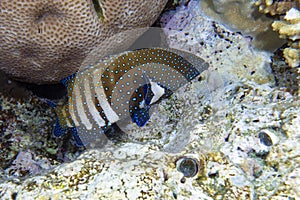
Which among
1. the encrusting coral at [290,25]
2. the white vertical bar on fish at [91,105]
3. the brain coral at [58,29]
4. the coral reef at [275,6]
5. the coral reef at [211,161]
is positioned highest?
the coral reef at [275,6]

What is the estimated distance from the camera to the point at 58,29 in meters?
2.90

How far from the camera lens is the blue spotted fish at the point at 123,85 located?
3.49 m

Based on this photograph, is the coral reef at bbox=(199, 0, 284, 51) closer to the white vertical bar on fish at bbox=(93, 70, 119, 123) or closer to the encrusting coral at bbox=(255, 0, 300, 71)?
the encrusting coral at bbox=(255, 0, 300, 71)

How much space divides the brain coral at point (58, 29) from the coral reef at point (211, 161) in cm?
128

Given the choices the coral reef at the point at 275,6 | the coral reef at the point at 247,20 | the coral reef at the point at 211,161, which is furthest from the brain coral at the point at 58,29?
the coral reef at the point at 211,161

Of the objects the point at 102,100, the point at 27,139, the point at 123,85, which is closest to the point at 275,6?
the point at 123,85

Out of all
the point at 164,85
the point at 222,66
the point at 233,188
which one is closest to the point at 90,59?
the point at 164,85

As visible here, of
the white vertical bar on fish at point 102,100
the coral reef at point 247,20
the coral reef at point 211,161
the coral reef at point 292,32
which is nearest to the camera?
the coral reef at point 211,161

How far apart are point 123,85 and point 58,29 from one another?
1.06m

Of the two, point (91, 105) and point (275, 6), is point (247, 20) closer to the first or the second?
point (275, 6)

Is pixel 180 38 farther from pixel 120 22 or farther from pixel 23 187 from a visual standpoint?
pixel 23 187

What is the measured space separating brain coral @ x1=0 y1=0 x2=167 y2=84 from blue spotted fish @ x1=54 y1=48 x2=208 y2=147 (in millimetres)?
234

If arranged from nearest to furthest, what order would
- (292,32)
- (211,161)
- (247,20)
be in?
(211,161) < (292,32) < (247,20)

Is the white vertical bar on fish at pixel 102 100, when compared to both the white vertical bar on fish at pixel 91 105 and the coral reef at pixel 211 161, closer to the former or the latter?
the white vertical bar on fish at pixel 91 105
